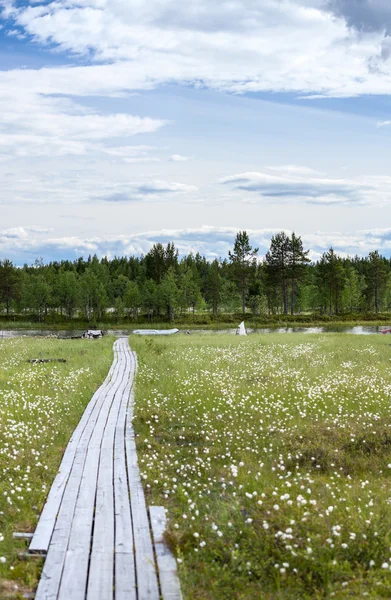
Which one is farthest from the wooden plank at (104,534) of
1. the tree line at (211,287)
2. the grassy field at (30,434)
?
the tree line at (211,287)

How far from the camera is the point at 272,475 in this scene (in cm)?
1108

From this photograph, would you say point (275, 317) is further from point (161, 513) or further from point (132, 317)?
point (161, 513)

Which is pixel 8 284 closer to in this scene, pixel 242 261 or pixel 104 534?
pixel 242 261

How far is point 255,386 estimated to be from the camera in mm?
19750

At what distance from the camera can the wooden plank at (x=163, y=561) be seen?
22.6 ft

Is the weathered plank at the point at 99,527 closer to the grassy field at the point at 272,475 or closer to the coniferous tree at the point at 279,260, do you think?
the grassy field at the point at 272,475

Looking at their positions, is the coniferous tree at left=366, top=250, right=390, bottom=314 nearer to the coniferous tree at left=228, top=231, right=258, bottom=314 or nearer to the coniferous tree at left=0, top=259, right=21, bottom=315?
the coniferous tree at left=228, top=231, right=258, bottom=314

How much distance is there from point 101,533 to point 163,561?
129 centimetres

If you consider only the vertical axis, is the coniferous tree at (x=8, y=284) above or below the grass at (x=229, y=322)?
above

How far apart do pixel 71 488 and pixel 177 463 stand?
8.71ft

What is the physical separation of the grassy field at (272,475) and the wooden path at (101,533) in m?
0.35

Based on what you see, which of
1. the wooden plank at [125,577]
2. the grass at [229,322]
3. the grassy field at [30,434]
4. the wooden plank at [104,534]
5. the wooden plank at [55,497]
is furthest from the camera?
the grass at [229,322]

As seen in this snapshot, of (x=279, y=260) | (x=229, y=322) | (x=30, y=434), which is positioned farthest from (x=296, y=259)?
(x=30, y=434)

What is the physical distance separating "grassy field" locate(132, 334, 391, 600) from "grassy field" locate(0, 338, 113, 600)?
7.01 ft
